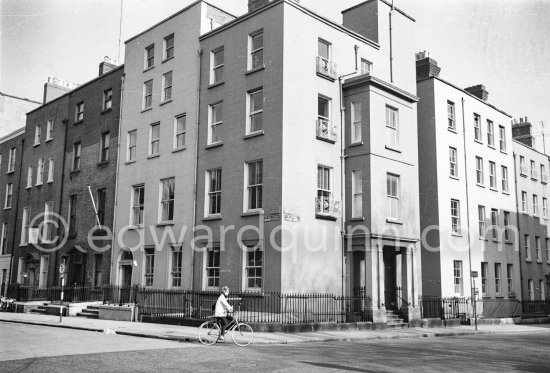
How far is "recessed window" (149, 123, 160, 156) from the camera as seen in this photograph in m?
30.9

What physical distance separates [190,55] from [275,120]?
8.10 metres

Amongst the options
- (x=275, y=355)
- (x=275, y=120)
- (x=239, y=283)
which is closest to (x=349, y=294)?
(x=239, y=283)

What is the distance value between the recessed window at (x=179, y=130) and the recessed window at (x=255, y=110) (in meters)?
4.79

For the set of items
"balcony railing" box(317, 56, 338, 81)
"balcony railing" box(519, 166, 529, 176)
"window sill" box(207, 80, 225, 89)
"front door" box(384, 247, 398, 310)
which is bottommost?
"front door" box(384, 247, 398, 310)

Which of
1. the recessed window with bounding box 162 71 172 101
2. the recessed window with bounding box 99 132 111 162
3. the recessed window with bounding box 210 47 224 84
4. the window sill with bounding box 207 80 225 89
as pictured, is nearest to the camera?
the window sill with bounding box 207 80 225 89

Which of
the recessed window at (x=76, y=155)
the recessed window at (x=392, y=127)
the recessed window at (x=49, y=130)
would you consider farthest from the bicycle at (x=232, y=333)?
the recessed window at (x=49, y=130)

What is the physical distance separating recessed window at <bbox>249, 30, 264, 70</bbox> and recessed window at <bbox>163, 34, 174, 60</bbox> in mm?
6466

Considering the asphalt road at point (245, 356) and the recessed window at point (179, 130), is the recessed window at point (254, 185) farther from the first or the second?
the asphalt road at point (245, 356)

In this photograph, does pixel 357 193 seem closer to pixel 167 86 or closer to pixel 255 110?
pixel 255 110

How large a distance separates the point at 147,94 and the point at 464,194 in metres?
20.4

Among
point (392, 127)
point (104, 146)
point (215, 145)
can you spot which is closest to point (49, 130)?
point (104, 146)

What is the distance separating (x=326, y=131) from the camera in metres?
25.9

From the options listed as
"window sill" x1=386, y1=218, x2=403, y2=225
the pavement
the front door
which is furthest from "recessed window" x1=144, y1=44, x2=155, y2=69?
the front door

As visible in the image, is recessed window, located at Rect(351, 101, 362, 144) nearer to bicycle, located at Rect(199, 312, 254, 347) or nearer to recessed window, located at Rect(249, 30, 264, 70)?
recessed window, located at Rect(249, 30, 264, 70)
